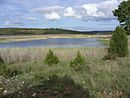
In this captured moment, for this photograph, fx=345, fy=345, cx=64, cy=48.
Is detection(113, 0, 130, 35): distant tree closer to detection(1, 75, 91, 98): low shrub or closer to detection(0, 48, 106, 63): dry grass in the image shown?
detection(0, 48, 106, 63): dry grass

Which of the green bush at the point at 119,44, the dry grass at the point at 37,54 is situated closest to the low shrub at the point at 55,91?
the green bush at the point at 119,44

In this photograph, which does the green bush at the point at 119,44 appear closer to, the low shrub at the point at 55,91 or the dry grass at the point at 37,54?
the dry grass at the point at 37,54

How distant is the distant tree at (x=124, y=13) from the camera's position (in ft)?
188

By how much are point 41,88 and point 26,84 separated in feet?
5.11

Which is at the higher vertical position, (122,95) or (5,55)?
(122,95)

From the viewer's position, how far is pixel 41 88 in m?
10.2

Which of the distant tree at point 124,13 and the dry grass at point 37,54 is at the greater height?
the distant tree at point 124,13

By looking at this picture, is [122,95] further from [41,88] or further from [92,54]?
[92,54]

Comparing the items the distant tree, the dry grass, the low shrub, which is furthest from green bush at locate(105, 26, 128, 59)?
the distant tree

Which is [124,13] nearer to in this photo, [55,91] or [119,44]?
[119,44]

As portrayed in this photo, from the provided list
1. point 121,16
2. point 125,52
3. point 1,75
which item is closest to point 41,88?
point 1,75

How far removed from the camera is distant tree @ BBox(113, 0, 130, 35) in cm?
5736

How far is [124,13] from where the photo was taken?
57.8 m

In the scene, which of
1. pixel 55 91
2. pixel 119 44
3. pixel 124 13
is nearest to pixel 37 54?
pixel 119 44
